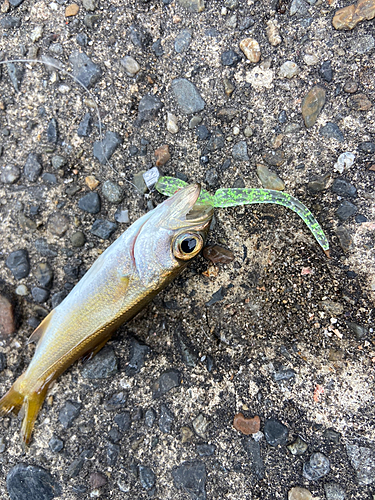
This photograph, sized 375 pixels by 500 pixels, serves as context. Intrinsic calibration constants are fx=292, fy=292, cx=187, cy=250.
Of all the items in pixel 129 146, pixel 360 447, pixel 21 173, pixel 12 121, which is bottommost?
pixel 360 447

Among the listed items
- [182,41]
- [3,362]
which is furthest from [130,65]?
[3,362]

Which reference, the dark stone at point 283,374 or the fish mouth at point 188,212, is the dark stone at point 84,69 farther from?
the dark stone at point 283,374

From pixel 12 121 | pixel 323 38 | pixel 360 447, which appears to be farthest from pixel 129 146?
pixel 360 447

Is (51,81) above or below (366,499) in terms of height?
above

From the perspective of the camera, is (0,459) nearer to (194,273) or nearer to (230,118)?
(194,273)

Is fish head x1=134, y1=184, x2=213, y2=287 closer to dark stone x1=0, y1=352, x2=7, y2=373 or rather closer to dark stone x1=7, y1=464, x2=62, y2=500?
dark stone x1=0, y1=352, x2=7, y2=373

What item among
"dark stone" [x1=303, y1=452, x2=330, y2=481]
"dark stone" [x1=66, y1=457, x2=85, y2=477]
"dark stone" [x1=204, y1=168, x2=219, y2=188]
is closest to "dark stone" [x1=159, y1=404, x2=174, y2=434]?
"dark stone" [x1=66, y1=457, x2=85, y2=477]

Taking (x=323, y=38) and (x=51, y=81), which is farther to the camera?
(x=51, y=81)
